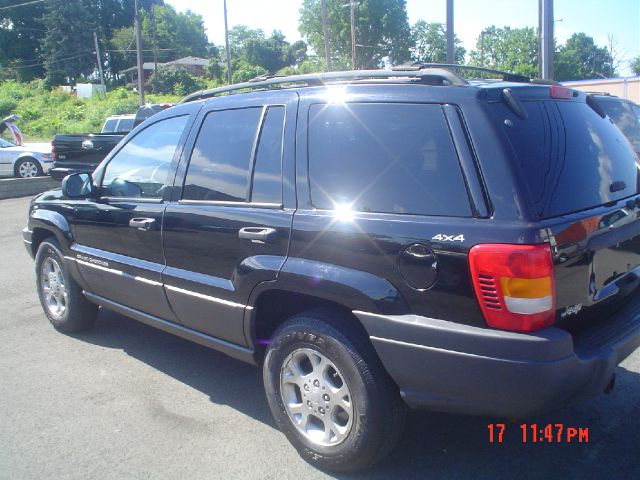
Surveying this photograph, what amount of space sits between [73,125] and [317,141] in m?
46.6

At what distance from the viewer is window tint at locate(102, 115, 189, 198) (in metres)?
4.08

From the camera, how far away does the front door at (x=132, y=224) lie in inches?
159

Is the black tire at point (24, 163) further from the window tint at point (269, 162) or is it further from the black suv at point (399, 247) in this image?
the window tint at point (269, 162)

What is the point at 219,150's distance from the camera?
3.71 meters

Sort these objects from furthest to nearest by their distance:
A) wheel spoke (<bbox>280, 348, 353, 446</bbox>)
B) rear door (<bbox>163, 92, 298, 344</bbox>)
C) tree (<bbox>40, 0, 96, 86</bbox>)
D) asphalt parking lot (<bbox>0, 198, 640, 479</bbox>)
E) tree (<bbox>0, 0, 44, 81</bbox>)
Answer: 1. tree (<bbox>0, 0, 44, 81</bbox>)
2. tree (<bbox>40, 0, 96, 86</bbox>)
3. rear door (<bbox>163, 92, 298, 344</bbox>)
4. asphalt parking lot (<bbox>0, 198, 640, 479</bbox>)
5. wheel spoke (<bbox>280, 348, 353, 446</bbox>)

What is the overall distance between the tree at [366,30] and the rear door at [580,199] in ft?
211

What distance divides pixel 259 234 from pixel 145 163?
4.96 feet

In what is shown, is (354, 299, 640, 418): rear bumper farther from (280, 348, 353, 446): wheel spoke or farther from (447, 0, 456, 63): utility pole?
(447, 0, 456, 63): utility pole

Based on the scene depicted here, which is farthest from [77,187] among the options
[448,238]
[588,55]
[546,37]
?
[588,55]

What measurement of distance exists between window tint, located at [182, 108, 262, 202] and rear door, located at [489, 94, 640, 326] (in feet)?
4.90

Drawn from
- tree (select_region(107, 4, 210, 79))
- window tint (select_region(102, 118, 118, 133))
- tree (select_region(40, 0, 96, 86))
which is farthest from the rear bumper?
tree (select_region(40, 0, 96, 86))

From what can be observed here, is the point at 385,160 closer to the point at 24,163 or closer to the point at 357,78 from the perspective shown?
the point at 357,78
